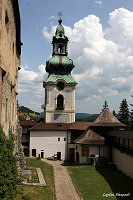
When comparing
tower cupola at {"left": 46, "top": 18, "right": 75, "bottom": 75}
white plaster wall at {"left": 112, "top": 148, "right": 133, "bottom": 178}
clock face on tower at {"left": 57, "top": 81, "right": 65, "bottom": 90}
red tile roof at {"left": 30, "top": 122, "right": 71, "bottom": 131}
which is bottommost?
white plaster wall at {"left": 112, "top": 148, "right": 133, "bottom": 178}

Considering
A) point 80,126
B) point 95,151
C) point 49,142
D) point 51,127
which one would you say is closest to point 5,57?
point 95,151

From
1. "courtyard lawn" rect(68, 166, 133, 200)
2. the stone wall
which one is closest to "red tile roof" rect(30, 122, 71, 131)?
"courtyard lawn" rect(68, 166, 133, 200)

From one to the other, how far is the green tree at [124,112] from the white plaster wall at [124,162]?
1361 inches

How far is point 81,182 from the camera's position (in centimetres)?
2244

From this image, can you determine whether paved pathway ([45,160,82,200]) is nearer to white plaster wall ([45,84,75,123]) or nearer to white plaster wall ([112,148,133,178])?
white plaster wall ([112,148,133,178])

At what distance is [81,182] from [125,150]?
5997 mm

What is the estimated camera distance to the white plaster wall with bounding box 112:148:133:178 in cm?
2287

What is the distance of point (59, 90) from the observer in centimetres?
4519

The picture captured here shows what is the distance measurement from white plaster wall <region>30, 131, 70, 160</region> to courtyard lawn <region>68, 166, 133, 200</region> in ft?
43.1

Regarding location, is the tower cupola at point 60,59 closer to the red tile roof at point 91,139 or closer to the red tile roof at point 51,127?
the red tile roof at point 51,127

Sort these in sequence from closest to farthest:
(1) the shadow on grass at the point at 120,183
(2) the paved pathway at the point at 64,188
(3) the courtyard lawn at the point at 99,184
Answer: (1) the shadow on grass at the point at 120,183 → (3) the courtyard lawn at the point at 99,184 → (2) the paved pathway at the point at 64,188

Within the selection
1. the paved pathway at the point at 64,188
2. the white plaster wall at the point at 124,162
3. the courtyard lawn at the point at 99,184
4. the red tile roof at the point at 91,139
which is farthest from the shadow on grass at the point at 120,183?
the red tile roof at the point at 91,139

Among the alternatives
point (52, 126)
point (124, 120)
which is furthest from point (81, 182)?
point (124, 120)

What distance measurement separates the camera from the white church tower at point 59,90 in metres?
44.6
